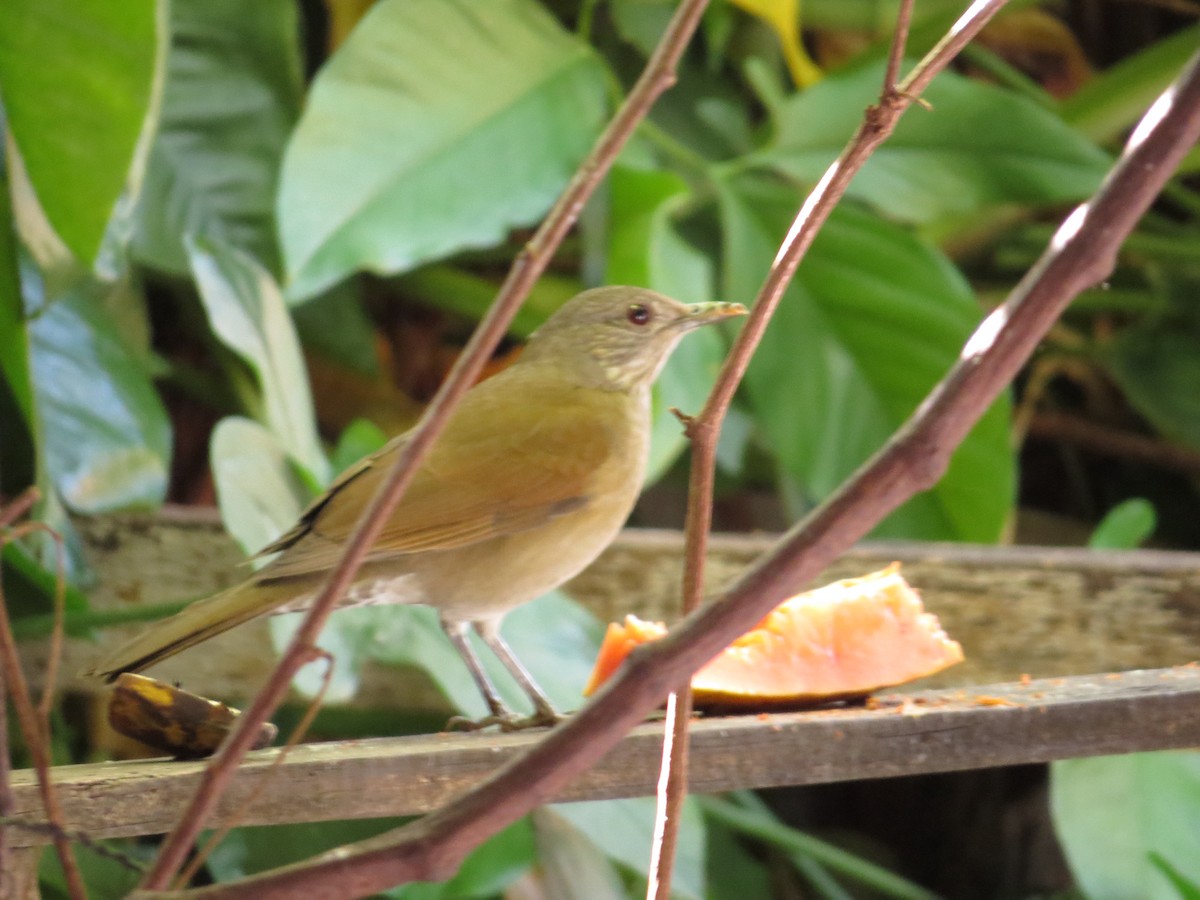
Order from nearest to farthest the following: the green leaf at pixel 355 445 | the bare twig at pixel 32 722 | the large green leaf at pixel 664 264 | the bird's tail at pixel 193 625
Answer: the bare twig at pixel 32 722 < the bird's tail at pixel 193 625 < the green leaf at pixel 355 445 < the large green leaf at pixel 664 264

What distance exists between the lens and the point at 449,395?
0.57 meters

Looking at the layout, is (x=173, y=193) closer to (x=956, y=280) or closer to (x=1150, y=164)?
(x=956, y=280)

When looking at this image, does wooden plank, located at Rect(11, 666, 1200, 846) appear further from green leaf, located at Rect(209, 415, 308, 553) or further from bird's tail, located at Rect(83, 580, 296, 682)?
green leaf, located at Rect(209, 415, 308, 553)

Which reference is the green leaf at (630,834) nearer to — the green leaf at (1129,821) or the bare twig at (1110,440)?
the green leaf at (1129,821)

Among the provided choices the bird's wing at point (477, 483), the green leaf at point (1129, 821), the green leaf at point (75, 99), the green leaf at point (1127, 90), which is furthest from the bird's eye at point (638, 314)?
the green leaf at point (1127, 90)

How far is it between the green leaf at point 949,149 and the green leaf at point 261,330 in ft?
3.22

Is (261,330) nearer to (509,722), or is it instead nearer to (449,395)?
(509,722)

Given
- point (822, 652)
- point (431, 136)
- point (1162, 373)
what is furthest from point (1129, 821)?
point (431, 136)

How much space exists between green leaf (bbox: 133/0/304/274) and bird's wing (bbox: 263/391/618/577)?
1.08 metres

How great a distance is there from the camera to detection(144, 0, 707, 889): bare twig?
555 mm

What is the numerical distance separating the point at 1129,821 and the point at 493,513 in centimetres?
121

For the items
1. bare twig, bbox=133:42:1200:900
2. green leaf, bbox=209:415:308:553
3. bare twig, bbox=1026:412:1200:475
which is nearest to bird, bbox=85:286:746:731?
green leaf, bbox=209:415:308:553

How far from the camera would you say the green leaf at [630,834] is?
5.11 feet

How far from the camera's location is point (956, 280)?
92.2 inches
